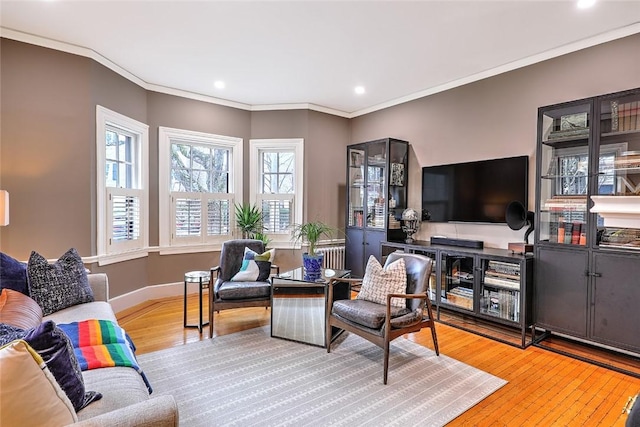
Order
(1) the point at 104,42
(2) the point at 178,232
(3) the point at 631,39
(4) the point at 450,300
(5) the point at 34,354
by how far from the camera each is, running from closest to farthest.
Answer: (5) the point at 34,354, (3) the point at 631,39, (1) the point at 104,42, (4) the point at 450,300, (2) the point at 178,232

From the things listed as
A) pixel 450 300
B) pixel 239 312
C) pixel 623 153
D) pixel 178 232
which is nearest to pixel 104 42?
pixel 178 232

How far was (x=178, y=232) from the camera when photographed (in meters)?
4.79

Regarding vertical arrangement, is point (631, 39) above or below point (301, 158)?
above

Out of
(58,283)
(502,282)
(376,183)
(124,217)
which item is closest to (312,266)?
(502,282)

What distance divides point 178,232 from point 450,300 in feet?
12.2

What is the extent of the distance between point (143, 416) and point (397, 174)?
4245 millimetres

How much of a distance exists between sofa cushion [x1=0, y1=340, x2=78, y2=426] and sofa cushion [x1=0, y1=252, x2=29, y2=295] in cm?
186

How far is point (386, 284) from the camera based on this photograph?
2934 mm

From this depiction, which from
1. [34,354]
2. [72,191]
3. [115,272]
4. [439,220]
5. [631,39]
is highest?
[631,39]

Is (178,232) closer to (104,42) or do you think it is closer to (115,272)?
(115,272)

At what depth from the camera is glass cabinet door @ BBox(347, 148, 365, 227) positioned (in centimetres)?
519

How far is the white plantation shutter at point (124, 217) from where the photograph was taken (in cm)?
395

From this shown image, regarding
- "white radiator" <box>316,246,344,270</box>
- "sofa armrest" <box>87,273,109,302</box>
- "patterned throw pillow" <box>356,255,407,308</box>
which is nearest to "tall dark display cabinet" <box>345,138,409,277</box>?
"white radiator" <box>316,246,344,270</box>

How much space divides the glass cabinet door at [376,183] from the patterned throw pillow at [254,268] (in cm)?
184
